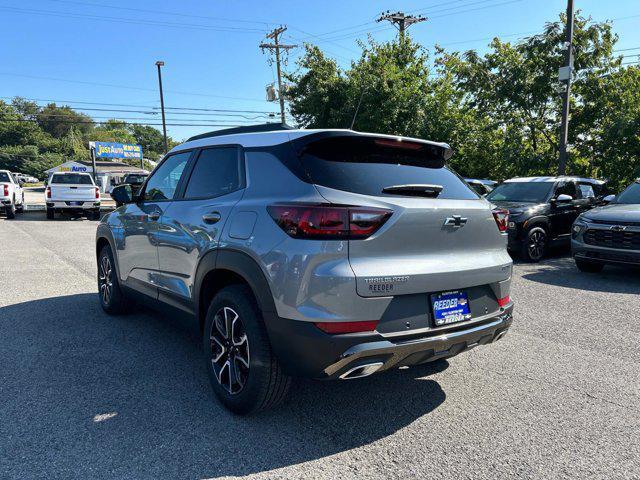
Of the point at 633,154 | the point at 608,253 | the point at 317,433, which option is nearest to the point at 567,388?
the point at 317,433

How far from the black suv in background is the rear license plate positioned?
6744 millimetres

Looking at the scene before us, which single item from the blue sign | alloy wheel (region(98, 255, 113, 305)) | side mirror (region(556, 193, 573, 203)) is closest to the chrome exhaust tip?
alloy wheel (region(98, 255, 113, 305))

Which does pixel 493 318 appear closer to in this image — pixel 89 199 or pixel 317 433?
pixel 317 433

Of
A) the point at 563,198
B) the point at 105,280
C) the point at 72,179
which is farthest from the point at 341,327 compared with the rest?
the point at 72,179

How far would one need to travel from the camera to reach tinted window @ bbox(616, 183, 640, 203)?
8.47 meters

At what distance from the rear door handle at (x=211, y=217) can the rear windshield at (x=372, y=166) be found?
768mm

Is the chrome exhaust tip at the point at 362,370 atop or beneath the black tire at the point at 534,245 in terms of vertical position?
atop

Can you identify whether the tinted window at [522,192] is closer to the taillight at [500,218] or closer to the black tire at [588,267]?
the black tire at [588,267]

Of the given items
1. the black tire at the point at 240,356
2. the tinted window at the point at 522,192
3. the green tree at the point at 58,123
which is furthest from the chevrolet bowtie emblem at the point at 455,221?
the green tree at the point at 58,123

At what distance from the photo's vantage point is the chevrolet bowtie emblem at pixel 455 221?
303 cm

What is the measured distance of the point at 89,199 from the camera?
18781mm


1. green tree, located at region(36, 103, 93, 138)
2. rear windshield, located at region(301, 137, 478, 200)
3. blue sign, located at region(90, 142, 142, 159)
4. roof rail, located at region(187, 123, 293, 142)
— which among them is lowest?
rear windshield, located at region(301, 137, 478, 200)

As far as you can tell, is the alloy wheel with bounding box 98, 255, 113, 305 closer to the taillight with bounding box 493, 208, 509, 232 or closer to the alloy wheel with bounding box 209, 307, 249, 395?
the alloy wheel with bounding box 209, 307, 249, 395

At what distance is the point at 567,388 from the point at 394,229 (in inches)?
79.3
